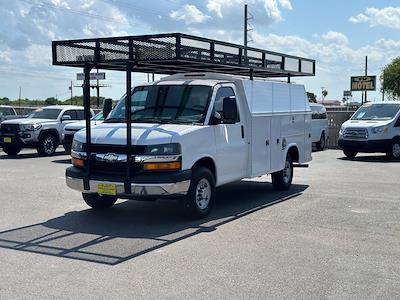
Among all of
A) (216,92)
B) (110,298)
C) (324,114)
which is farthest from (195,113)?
(324,114)

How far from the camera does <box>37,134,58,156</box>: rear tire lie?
19.8 m

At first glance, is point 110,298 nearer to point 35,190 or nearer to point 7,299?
point 7,299

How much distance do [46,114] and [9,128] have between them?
170cm

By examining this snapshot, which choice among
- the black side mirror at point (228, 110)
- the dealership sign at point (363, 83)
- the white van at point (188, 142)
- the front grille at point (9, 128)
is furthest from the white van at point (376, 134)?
the dealership sign at point (363, 83)

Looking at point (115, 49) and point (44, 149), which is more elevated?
point (115, 49)

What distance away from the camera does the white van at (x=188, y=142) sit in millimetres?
7910

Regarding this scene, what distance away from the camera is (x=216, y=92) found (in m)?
9.14

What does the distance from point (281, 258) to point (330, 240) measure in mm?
1204

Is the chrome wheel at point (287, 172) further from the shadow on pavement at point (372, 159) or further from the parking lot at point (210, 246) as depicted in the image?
the shadow on pavement at point (372, 159)

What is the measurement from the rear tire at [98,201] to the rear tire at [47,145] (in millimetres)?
10972

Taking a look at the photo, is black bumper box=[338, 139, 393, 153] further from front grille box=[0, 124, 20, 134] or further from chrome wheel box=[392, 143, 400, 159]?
front grille box=[0, 124, 20, 134]

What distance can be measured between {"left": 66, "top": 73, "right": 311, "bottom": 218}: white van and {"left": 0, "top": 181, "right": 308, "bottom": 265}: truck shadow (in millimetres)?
383

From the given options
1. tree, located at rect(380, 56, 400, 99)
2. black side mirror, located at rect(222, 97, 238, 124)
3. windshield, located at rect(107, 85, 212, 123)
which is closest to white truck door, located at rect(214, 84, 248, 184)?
black side mirror, located at rect(222, 97, 238, 124)

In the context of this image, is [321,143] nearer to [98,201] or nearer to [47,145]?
[47,145]
